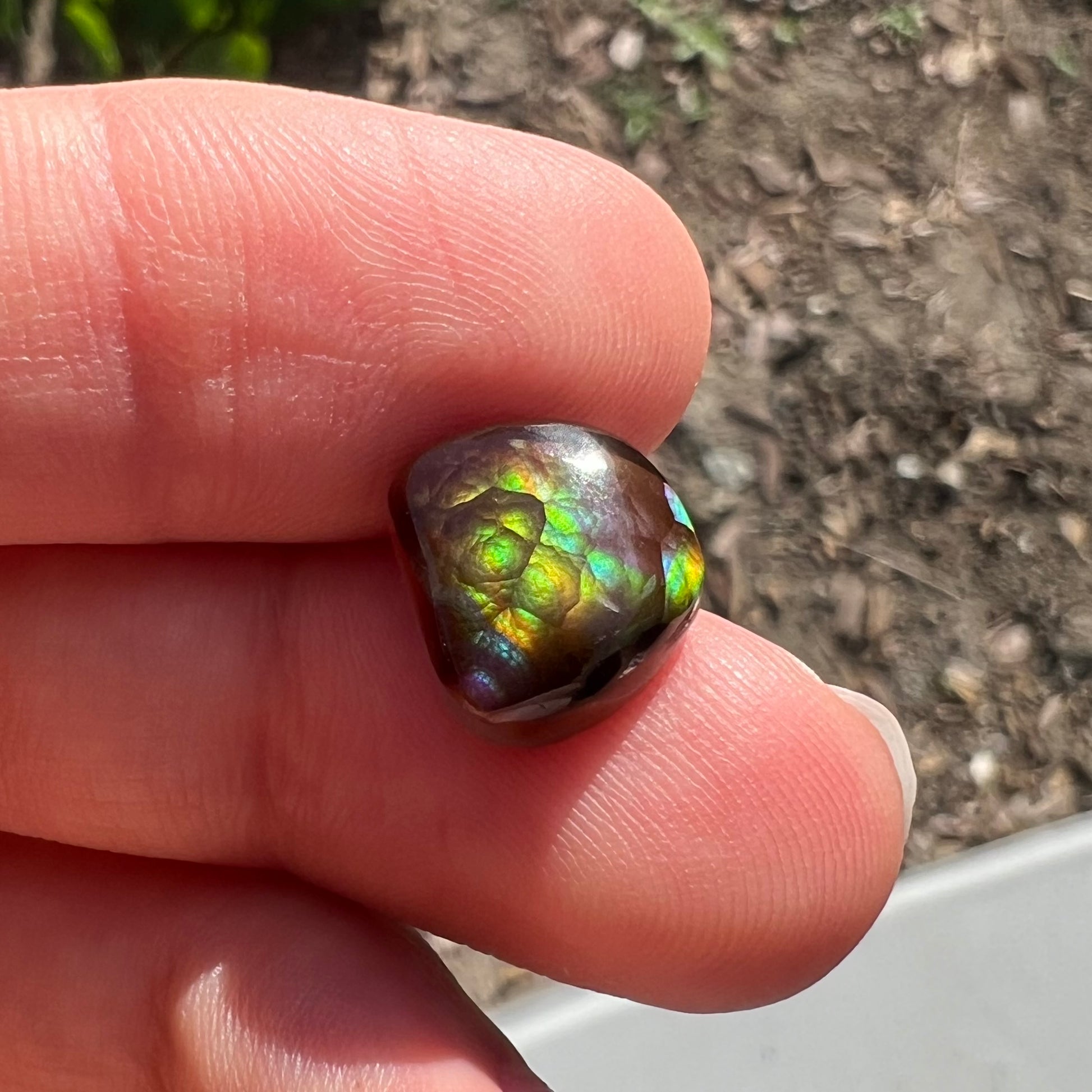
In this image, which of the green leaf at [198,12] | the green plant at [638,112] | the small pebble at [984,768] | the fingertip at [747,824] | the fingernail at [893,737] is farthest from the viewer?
the green plant at [638,112]

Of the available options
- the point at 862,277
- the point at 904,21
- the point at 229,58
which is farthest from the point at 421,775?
the point at 904,21

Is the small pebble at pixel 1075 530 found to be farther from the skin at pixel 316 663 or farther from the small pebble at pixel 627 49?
the small pebble at pixel 627 49

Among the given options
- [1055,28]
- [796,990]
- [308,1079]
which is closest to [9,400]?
[308,1079]

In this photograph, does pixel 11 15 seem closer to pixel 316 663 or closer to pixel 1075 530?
pixel 316 663

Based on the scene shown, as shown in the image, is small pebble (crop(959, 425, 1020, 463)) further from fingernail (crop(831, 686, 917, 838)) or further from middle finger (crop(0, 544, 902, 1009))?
middle finger (crop(0, 544, 902, 1009))

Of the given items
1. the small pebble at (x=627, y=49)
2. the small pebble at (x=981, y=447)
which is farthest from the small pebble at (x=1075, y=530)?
the small pebble at (x=627, y=49)
